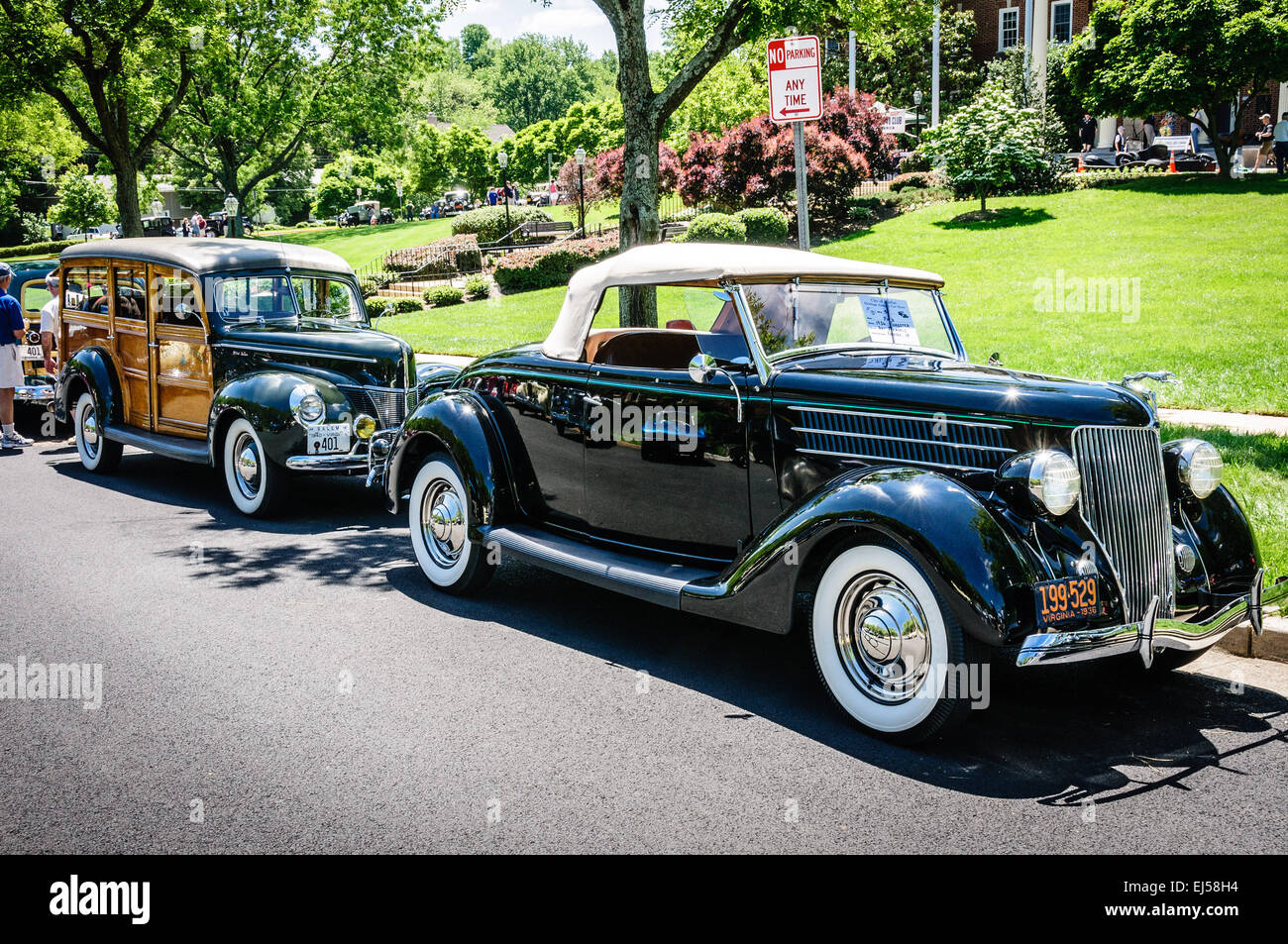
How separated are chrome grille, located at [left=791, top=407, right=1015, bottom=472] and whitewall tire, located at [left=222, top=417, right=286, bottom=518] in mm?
5046

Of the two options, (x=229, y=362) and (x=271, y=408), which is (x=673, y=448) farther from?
(x=229, y=362)

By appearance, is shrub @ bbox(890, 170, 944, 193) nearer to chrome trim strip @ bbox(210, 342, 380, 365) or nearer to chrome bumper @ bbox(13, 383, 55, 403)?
chrome bumper @ bbox(13, 383, 55, 403)

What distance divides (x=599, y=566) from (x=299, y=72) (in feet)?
88.9

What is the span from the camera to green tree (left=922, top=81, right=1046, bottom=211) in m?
24.4

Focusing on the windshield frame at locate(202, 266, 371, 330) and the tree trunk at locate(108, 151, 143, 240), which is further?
the tree trunk at locate(108, 151, 143, 240)

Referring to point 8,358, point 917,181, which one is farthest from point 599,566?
point 917,181

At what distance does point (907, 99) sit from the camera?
43.5 m

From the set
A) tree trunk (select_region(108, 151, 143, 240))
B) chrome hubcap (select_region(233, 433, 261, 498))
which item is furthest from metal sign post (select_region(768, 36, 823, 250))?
tree trunk (select_region(108, 151, 143, 240))

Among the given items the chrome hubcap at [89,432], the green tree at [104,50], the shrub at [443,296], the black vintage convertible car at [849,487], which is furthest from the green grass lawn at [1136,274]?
the green tree at [104,50]
